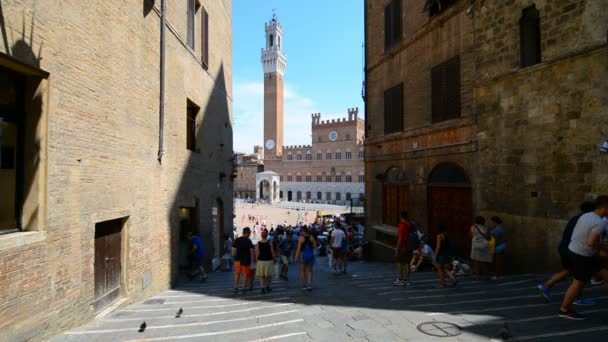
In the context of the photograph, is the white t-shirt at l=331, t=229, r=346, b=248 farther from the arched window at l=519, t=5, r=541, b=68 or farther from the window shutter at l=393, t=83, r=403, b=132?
the window shutter at l=393, t=83, r=403, b=132

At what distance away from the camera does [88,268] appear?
5.83 metres

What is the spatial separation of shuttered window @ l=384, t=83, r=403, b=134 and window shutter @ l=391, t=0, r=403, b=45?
194cm

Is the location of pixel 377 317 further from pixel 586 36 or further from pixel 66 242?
pixel 586 36

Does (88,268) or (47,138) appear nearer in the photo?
(47,138)

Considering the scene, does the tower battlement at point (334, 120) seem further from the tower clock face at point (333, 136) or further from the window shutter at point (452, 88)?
the window shutter at point (452, 88)

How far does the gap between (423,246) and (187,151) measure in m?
7.23

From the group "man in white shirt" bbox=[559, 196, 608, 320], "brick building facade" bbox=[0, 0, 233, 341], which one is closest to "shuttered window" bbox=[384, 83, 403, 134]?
"brick building facade" bbox=[0, 0, 233, 341]

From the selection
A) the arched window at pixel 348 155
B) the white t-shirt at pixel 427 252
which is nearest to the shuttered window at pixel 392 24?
the white t-shirt at pixel 427 252

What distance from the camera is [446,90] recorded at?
1152 centimetres

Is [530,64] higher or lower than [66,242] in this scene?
higher

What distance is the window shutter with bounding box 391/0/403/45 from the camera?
47.3ft

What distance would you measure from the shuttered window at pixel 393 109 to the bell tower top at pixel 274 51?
245ft

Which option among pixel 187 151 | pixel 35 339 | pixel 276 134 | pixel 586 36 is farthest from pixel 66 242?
pixel 276 134

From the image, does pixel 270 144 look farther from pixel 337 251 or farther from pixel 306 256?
pixel 306 256
